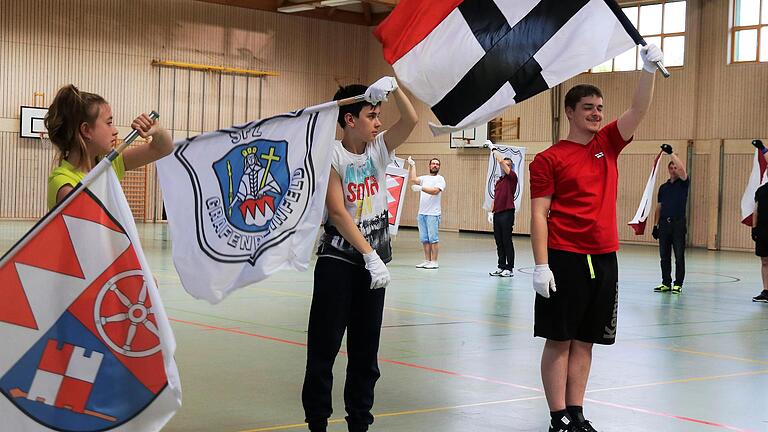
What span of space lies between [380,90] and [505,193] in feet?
39.4

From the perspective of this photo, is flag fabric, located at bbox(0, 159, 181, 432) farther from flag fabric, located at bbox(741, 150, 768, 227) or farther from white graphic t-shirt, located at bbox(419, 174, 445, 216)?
white graphic t-shirt, located at bbox(419, 174, 445, 216)

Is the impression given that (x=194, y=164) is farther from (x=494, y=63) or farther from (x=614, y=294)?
(x=614, y=294)

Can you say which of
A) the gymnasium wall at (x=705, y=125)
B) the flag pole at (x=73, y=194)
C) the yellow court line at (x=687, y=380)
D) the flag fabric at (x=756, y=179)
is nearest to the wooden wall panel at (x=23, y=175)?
the gymnasium wall at (x=705, y=125)

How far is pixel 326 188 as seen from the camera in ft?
17.2

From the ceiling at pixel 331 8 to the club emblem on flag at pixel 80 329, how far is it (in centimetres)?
2865

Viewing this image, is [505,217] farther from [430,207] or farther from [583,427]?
[583,427]

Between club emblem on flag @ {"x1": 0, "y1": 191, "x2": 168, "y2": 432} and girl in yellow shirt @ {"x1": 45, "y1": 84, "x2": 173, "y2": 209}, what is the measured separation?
343 mm

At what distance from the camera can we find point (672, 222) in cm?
1489

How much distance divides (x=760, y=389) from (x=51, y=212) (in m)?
5.43

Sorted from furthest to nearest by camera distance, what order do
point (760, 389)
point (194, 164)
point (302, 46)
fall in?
1. point (302, 46)
2. point (760, 389)
3. point (194, 164)

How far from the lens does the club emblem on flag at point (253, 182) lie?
16.8 ft

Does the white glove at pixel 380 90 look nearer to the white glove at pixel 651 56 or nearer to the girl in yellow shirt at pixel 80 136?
the girl in yellow shirt at pixel 80 136

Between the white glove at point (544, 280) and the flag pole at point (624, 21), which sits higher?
the flag pole at point (624, 21)

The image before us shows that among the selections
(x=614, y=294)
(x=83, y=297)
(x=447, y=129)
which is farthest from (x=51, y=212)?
(x=614, y=294)
